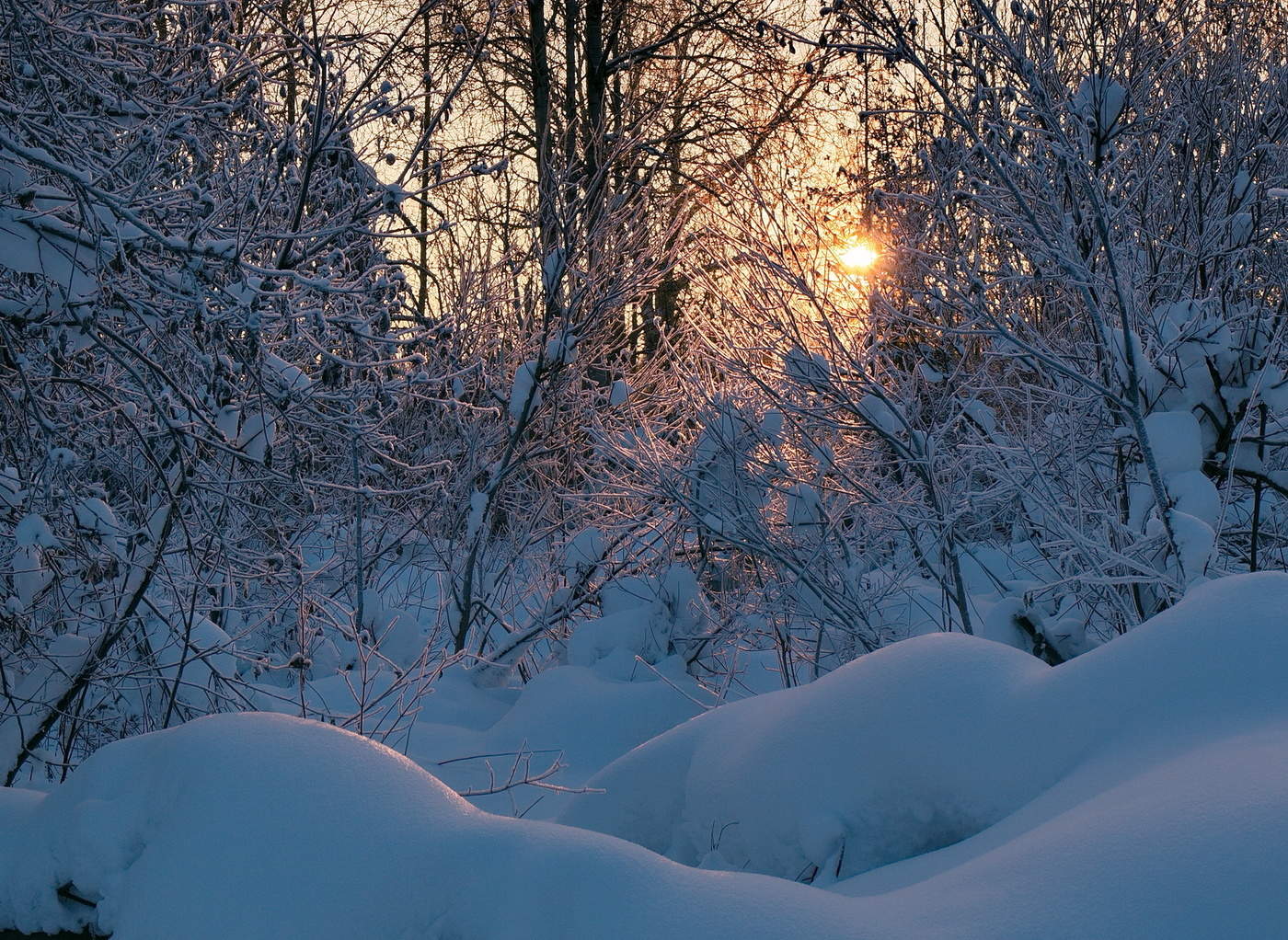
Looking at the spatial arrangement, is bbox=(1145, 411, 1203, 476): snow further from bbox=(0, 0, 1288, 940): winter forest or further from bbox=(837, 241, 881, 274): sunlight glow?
bbox=(837, 241, 881, 274): sunlight glow

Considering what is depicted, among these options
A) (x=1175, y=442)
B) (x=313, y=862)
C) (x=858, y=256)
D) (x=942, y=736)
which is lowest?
(x=313, y=862)

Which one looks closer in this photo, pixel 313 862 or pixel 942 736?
pixel 313 862

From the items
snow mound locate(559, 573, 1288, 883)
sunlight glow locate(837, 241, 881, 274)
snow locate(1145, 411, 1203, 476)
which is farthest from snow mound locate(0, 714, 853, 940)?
sunlight glow locate(837, 241, 881, 274)

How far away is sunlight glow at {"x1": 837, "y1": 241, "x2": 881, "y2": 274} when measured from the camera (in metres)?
5.61

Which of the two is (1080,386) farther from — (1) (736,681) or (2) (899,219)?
(1) (736,681)

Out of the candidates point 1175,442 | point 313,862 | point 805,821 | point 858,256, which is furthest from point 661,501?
point 313,862

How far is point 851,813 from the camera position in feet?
8.18

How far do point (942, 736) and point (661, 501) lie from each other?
4617 mm

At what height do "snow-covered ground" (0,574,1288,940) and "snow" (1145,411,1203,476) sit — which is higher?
"snow" (1145,411,1203,476)

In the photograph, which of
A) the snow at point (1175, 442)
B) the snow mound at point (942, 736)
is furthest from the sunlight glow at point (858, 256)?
the snow mound at point (942, 736)

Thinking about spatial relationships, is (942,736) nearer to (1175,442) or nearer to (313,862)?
(313,862)

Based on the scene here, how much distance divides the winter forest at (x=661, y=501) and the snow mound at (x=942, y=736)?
1cm

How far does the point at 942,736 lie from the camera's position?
2.48m

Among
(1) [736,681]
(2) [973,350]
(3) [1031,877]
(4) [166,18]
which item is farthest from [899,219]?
(3) [1031,877]
